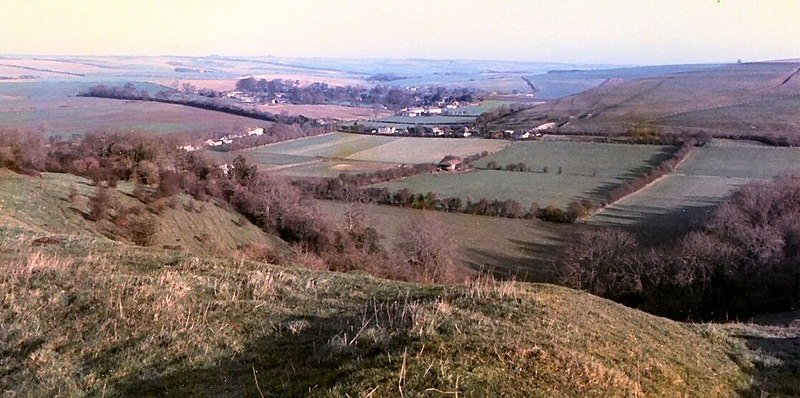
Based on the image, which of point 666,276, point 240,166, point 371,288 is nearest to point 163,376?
point 371,288

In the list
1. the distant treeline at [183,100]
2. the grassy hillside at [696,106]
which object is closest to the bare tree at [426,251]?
the grassy hillside at [696,106]

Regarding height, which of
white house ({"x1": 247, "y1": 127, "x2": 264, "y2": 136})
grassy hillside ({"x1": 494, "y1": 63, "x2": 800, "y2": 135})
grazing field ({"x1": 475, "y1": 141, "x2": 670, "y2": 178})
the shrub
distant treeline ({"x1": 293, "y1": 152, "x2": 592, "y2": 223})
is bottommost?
distant treeline ({"x1": 293, "y1": 152, "x2": 592, "y2": 223})

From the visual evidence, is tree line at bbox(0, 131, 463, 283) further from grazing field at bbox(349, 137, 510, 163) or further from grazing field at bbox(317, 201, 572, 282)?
grazing field at bbox(349, 137, 510, 163)

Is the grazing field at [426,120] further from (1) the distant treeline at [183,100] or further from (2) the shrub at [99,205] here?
(2) the shrub at [99,205]

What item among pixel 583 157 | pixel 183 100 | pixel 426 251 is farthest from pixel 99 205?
pixel 183 100

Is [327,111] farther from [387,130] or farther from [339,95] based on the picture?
[339,95]

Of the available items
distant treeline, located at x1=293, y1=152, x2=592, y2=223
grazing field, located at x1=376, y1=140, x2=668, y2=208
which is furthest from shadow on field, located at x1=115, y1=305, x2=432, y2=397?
grazing field, located at x1=376, y1=140, x2=668, y2=208

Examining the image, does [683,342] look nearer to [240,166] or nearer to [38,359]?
[38,359]
